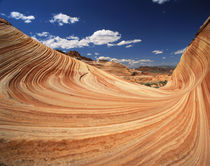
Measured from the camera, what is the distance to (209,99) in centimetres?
204

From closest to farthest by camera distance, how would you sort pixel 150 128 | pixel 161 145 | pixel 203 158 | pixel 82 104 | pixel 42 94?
pixel 203 158 < pixel 161 145 < pixel 150 128 < pixel 82 104 < pixel 42 94

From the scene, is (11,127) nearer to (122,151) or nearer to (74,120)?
(74,120)

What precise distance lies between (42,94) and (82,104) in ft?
2.88

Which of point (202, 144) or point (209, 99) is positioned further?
point (209, 99)

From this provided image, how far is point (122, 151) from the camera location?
1.09 meters

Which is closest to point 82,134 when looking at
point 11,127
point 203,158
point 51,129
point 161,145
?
point 51,129

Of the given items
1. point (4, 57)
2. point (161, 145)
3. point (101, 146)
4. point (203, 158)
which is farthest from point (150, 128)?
point (4, 57)

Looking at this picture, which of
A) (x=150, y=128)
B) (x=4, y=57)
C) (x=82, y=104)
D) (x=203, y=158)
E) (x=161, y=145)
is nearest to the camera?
(x=203, y=158)

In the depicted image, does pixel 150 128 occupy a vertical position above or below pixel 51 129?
above

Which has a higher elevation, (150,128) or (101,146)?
(150,128)

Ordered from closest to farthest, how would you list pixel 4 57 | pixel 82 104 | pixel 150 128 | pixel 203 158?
1. pixel 203 158
2. pixel 150 128
3. pixel 82 104
4. pixel 4 57

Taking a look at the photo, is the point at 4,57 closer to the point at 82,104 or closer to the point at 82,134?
the point at 82,104

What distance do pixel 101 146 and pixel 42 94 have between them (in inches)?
65.1

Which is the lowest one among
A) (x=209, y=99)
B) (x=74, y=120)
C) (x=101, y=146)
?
(x=101, y=146)
